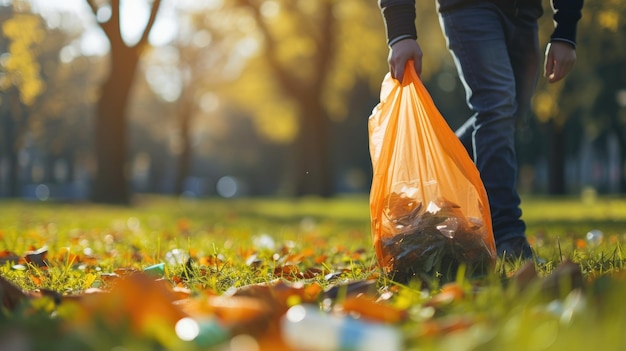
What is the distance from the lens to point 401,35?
3.00 metres

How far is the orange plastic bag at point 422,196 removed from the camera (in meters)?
2.61

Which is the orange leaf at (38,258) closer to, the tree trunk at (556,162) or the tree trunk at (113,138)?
the tree trunk at (113,138)

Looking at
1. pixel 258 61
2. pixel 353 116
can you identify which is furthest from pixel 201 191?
pixel 258 61

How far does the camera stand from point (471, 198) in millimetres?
2752

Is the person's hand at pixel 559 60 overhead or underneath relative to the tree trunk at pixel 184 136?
overhead

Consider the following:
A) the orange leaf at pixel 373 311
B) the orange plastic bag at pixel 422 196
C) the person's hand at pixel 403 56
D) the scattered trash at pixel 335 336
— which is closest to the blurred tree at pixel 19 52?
the person's hand at pixel 403 56

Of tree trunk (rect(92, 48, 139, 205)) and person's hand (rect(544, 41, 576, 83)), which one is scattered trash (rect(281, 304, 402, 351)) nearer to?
person's hand (rect(544, 41, 576, 83))

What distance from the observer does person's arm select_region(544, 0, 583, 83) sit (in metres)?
3.49

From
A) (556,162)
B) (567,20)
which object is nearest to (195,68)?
(556,162)

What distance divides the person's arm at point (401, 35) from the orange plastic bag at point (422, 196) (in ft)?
0.14

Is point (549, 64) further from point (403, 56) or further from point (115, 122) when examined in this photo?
point (115, 122)

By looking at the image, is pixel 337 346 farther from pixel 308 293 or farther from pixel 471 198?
pixel 471 198

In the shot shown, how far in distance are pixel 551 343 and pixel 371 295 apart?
0.84 metres

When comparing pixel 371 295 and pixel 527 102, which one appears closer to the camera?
pixel 371 295
